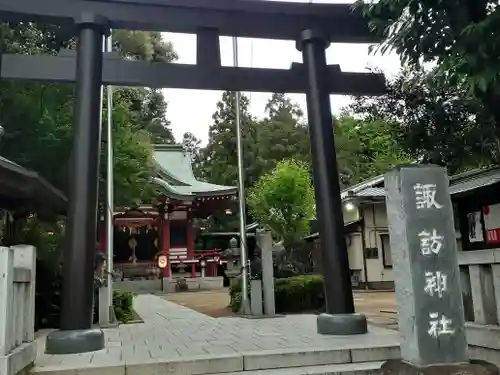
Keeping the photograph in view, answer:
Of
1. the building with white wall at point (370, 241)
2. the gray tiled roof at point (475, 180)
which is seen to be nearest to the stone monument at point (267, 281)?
the gray tiled roof at point (475, 180)

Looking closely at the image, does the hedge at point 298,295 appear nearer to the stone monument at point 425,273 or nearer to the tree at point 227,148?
the stone monument at point 425,273

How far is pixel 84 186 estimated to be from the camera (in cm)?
640

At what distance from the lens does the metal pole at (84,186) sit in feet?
20.1

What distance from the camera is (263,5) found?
24.7 ft

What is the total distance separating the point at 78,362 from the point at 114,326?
13.8 ft

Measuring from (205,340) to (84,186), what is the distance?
9.01 feet

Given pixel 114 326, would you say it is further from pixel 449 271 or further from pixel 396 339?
pixel 449 271

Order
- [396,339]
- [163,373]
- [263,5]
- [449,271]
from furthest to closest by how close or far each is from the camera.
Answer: [263,5] < [396,339] < [163,373] < [449,271]

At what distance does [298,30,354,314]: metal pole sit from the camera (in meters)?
6.98

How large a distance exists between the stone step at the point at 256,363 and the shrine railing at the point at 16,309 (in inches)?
14.2

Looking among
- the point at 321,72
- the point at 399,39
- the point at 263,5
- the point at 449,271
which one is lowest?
the point at 449,271

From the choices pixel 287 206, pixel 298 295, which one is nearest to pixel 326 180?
pixel 298 295

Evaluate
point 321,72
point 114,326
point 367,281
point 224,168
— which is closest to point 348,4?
point 321,72

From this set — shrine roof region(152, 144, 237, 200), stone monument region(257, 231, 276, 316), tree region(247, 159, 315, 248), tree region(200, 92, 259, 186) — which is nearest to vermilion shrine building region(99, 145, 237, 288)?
shrine roof region(152, 144, 237, 200)
